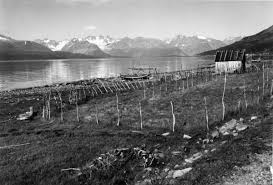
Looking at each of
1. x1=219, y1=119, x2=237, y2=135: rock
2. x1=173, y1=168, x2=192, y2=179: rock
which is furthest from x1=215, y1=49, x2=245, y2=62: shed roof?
x1=173, y1=168, x2=192, y2=179: rock

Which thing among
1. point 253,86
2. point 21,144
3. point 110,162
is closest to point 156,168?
point 110,162

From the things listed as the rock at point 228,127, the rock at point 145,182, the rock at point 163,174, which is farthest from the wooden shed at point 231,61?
the rock at point 145,182

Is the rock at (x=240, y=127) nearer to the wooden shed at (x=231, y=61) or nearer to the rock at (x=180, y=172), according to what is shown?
the rock at (x=180, y=172)

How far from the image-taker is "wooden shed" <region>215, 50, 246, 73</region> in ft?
201

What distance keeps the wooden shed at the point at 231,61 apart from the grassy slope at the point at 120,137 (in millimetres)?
22949

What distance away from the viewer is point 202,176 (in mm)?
13461

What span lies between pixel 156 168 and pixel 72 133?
520 inches

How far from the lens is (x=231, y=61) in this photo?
209 ft

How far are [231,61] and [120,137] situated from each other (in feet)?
152

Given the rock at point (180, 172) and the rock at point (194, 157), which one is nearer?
the rock at point (180, 172)

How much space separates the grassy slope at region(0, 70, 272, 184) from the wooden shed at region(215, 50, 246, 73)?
22.9 m

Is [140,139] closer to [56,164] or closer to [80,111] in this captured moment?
[56,164]

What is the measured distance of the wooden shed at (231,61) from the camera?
6124cm

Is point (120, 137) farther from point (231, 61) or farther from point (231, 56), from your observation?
point (231, 56)
